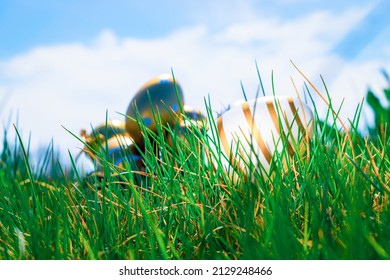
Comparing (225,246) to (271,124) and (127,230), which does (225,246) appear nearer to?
(127,230)

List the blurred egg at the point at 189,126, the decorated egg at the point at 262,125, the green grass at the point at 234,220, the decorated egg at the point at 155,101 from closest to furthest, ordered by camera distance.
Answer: the green grass at the point at 234,220
the blurred egg at the point at 189,126
the decorated egg at the point at 262,125
the decorated egg at the point at 155,101

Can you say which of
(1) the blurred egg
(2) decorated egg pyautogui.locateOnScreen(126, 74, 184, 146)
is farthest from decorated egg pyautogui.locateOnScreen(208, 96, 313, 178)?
(2) decorated egg pyautogui.locateOnScreen(126, 74, 184, 146)

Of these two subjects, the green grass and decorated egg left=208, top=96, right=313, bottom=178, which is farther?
decorated egg left=208, top=96, right=313, bottom=178

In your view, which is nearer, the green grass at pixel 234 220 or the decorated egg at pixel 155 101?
the green grass at pixel 234 220

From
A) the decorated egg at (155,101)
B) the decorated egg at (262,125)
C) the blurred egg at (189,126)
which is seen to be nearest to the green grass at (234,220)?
the blurred egg at (189,126)

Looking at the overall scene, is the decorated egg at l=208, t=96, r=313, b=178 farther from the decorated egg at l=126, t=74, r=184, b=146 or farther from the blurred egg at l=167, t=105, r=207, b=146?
the decorated egg at l=126, t=74, r=184, b=146

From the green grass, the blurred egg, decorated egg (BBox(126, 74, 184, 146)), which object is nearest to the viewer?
the green grass

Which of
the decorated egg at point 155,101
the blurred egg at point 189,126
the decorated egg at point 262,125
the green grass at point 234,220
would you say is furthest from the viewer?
the decorated egg at point 155,101

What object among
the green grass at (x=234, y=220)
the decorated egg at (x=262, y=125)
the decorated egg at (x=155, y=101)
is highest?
the decorated egg at (x=155, y=101)

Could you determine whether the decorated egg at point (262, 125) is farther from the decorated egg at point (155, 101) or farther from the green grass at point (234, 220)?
the decorated egg at point (155, 101)

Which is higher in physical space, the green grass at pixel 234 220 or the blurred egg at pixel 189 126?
the blurred egg at pixel 189 126

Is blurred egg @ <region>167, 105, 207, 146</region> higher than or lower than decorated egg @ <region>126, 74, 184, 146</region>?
lower
